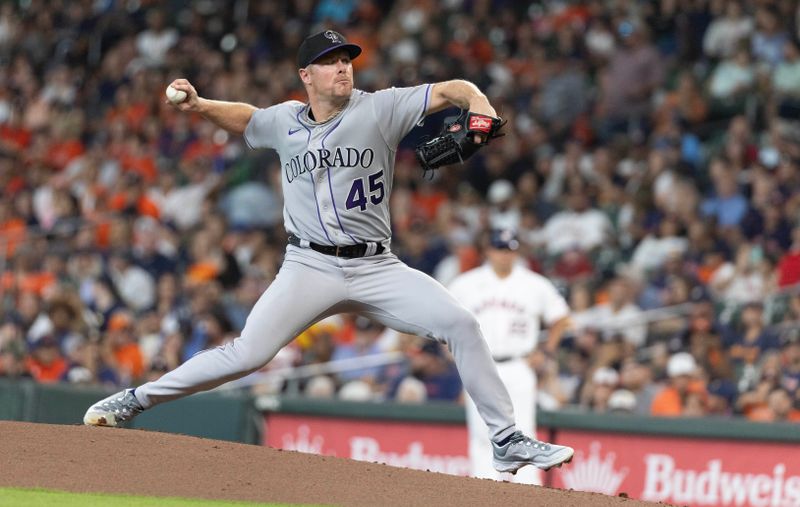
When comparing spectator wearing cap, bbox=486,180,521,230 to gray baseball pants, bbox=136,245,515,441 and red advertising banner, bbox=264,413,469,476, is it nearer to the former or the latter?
red advertising banner, bbox=264,413,469,476

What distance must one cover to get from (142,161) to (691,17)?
6708 mm

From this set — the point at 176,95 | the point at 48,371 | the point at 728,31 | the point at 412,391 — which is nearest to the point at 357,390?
the point at 412,391

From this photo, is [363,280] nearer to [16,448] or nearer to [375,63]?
[16,448]

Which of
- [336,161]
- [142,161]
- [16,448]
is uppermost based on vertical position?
[142,161]

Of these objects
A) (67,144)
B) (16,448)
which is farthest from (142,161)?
(16,448)

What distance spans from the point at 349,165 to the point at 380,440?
16.7ft

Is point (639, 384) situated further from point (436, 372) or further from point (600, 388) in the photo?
point (436, 372)

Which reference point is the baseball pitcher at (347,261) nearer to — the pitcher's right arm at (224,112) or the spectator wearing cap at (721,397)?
the pitcher's right arm at (224,112)

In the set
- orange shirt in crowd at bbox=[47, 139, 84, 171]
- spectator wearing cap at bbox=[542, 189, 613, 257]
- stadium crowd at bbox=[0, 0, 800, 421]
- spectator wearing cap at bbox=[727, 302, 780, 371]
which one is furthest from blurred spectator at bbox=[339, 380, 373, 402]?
orange shirt in crowd at bbox=[47, 139, 84, 171]

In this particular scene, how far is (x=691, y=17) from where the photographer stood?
14.3 metres

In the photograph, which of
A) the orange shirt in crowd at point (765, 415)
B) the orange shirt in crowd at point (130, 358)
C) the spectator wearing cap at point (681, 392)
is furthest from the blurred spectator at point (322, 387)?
the orange shirt in crowd at point (765, 415)

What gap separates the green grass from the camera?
5.90 metres

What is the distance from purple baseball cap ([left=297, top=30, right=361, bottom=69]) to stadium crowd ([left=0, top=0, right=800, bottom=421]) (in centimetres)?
488

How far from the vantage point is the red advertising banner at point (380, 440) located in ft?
35.5
